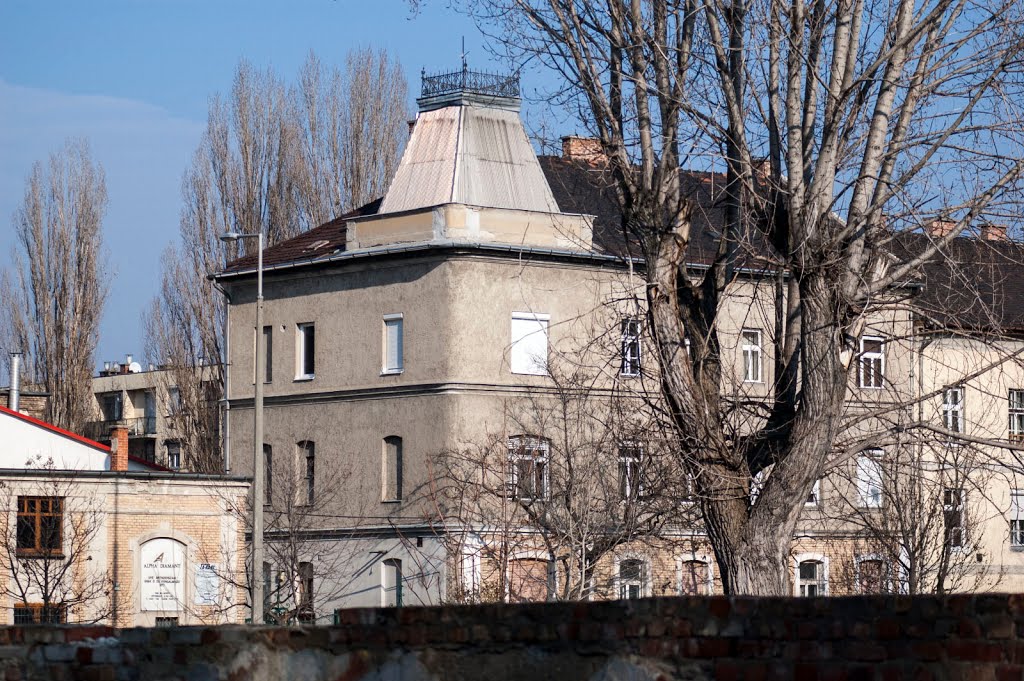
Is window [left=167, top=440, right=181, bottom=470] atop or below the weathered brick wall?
atop

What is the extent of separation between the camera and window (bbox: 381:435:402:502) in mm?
40688

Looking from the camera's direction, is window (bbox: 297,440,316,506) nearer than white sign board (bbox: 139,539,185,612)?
No

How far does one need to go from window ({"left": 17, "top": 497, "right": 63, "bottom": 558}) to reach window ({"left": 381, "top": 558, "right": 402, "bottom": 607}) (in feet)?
27.7

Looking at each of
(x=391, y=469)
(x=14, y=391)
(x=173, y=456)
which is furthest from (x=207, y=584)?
(x=173, y=456)

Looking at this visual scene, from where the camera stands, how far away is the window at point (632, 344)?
13359 mm

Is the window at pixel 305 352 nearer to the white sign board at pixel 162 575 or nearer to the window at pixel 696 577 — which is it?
the white sign board at pixel 162 575

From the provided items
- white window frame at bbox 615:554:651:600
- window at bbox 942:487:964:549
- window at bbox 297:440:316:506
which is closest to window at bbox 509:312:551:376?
white window frame at bbox 615:554:651:600

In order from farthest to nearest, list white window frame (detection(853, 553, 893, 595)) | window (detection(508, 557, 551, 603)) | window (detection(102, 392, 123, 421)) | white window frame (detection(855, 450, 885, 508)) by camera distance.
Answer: window (detection(102, 392, 123, 421)) < window (detection(508, 557, 551, 603)) < white window frame (detection(853, 553, 893, 595)) < white window frame (detection(855, 450, 885, 508))

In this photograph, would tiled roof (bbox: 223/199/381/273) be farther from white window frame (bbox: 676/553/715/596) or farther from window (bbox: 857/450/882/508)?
window (bbox: 857/450/882/508)

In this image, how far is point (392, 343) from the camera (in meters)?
41.5

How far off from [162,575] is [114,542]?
1.53 metres

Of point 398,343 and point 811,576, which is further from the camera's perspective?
point 811,576

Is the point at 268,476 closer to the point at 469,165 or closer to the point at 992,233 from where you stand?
the point at 469,165

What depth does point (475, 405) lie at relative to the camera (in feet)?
131
